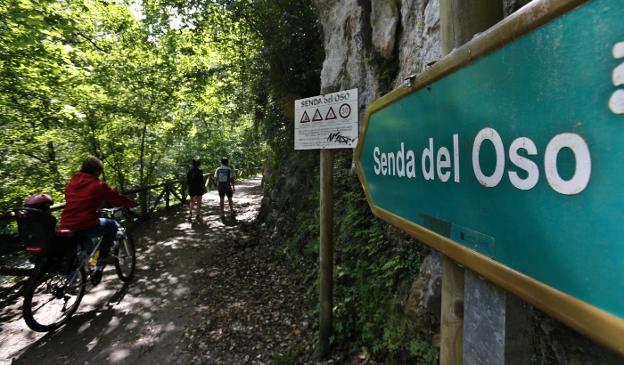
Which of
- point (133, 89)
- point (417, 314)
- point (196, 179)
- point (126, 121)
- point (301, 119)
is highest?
point (133, 89)

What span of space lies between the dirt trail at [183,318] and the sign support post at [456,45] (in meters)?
2.78

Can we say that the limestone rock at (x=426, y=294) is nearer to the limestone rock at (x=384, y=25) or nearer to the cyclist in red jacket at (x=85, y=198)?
the limestone rock at (x=384, y=25)

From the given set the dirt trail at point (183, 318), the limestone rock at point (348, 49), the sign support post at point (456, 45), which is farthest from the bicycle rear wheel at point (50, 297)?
the sign support post at point (456, 45)

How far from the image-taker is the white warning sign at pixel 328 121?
2.73m

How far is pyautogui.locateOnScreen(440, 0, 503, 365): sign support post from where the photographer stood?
3.48ft

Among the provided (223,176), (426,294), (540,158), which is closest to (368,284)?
(426,294)

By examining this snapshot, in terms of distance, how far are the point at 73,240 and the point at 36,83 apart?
2.95m

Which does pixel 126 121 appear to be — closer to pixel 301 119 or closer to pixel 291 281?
pixel 291 281

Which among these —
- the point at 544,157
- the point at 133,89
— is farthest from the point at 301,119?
the point at 133,89

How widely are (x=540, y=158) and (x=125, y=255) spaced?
6825mm

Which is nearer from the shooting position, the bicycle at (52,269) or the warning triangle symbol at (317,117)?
the warning triangle symbol at (317,117)

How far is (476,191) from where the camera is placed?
2.94 feet

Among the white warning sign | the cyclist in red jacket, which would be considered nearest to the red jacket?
the cyclist in red jacket

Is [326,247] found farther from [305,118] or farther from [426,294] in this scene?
[305,118]
